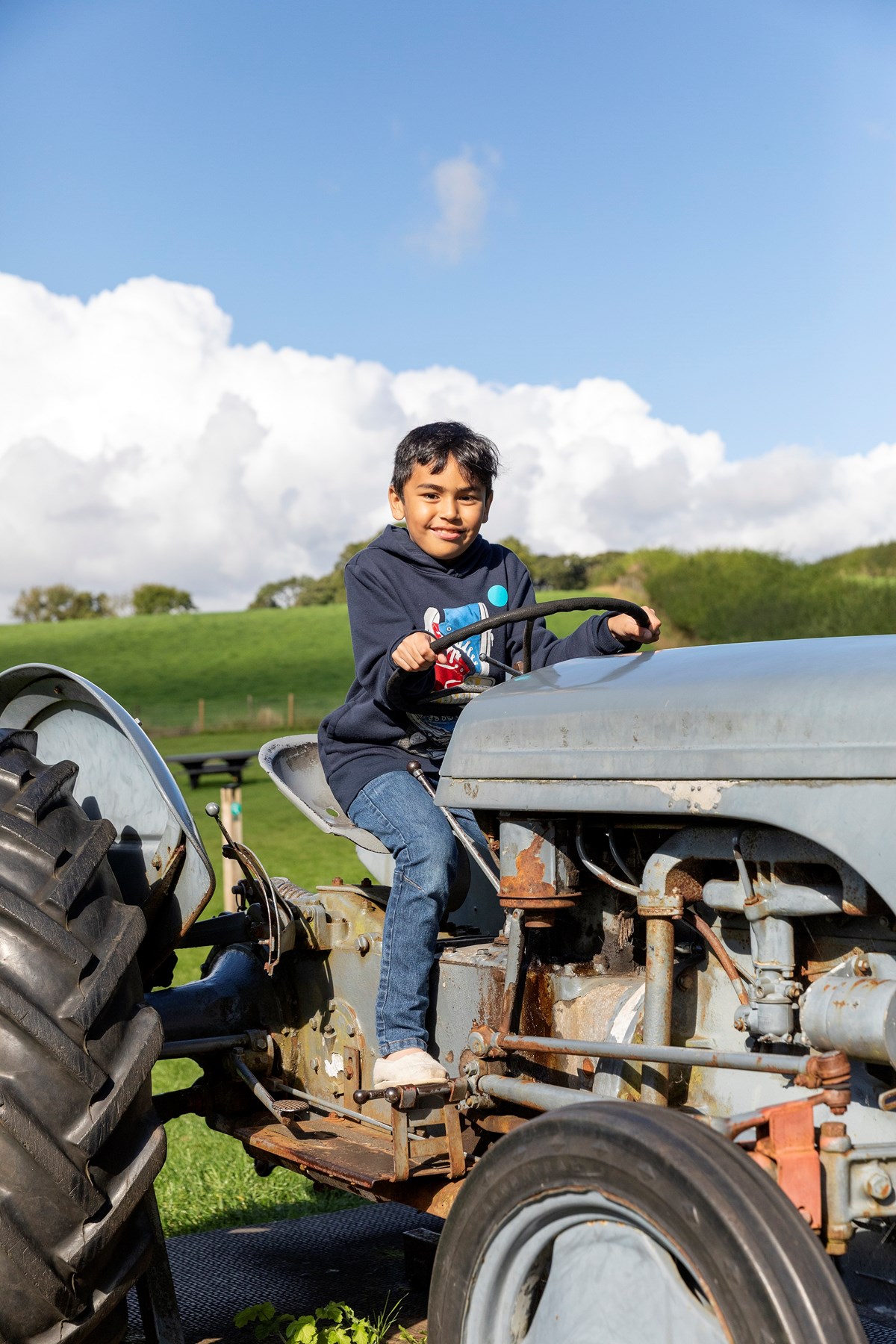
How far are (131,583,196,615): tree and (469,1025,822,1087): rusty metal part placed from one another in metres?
66.3

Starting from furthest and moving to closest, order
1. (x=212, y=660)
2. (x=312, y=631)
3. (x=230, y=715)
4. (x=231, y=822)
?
(x=312, y=631) → (x=212, y=660) → (x=230, y=715) → (x=231, y=822)

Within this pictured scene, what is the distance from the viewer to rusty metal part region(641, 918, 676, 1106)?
6.93ft

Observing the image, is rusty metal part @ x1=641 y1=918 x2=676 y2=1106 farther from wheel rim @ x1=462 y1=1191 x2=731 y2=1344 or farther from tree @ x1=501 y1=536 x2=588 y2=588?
tree @ x1=501 y1=536 x2=588 y2=588

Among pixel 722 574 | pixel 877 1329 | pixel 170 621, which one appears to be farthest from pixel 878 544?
pixel 877 1329

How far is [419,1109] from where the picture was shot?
2541 millimetres

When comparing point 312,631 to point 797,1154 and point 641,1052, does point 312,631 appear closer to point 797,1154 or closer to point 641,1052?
point 641,1052

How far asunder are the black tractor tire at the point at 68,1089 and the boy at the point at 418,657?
486 millimetres

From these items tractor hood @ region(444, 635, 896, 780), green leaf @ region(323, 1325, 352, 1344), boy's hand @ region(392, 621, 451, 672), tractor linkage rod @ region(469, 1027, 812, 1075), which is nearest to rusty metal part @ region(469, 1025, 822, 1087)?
tractor linkage rod @ region(469, 1027, 812, 1075)

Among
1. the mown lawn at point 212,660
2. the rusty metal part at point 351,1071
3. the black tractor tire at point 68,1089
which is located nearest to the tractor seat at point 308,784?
the rusty metal part at point 351,1071

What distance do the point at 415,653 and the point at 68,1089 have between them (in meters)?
0.98

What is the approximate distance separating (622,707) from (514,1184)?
2.45 feet

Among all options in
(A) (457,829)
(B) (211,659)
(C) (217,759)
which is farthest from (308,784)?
(B) (211,659)

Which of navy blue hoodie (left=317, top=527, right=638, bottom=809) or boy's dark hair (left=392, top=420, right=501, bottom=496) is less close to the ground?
boy's dark hair (left=392, top=420, right=501, bottom=496)

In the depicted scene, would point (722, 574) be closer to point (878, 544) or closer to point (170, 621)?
point (878, 544)
